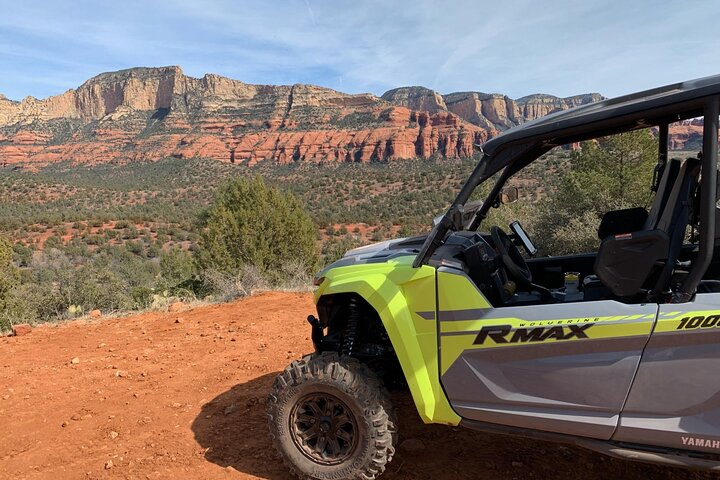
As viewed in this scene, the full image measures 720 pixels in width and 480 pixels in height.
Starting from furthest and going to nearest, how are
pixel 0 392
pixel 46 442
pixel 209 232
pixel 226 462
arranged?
1. pixel 209 232
2. pixel 0 392
3. pixel 46 442
4. pixel 226 462

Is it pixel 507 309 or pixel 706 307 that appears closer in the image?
pixel 706 307

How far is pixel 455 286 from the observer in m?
2.64

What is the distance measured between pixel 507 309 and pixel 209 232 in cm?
1555

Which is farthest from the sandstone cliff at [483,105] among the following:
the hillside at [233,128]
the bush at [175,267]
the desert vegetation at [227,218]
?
the bush at [175,267]

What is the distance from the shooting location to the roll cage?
2.23 metres

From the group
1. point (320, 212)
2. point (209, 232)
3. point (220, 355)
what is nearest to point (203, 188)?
point (320, 212)

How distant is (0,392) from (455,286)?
5010 millimetres

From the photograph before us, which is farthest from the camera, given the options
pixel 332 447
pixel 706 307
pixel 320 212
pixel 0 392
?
pixel 320 212

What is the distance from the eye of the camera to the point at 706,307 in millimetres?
2178

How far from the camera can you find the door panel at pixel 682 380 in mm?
2170

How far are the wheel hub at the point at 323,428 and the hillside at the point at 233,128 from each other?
78329 mm

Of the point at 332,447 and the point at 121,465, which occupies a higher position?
the point at 332,447

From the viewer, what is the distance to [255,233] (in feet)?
55.8

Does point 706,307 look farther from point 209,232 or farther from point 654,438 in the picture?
point 209,232
